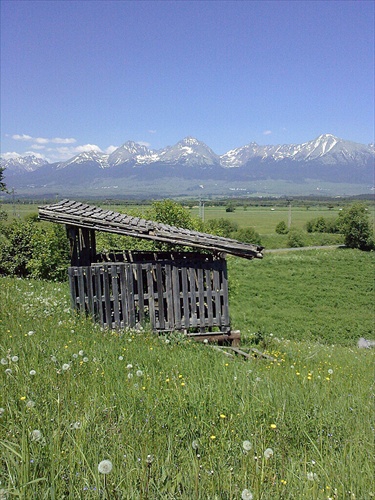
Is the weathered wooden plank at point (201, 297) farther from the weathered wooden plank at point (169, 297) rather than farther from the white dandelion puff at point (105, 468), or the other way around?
the white dandelion puff at point (105, 468)

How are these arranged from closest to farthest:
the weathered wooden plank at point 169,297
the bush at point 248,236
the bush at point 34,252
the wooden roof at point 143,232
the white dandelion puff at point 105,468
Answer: the white dandelion puff at point 105,468 < the wooden roof at point 143,232 < the weathered wooden plank at point 169,297 < the bush at point 34,252 < the bush at point 248,236

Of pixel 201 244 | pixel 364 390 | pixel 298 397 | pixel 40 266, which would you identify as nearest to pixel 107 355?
pixel 298 397

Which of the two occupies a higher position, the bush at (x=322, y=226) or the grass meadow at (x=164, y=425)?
the grass meadow at (x=164, y=425)

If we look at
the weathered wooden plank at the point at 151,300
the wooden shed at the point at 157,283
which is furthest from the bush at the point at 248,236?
the weathered wooden plank at the point at 151,300

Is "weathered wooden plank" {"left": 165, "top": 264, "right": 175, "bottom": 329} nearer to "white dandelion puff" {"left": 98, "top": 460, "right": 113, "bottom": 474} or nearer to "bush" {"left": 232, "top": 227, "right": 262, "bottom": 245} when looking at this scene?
"white dandelion puff" {"left": 98, "top": 460, "right": 113, "bottom": 474}

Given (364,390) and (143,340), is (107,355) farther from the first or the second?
(364,390)

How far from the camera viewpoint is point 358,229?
5503 cm

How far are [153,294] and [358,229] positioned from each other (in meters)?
51.8

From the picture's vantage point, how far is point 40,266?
19609 mm

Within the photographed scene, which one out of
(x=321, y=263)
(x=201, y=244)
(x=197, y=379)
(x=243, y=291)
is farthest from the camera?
(x=321, y=263)

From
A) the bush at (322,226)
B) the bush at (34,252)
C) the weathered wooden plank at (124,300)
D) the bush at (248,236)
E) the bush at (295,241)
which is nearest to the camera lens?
the weathered wooden plank at (124,300)

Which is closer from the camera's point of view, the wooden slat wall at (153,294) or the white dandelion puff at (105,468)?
the white dandelion puff at (105,468)

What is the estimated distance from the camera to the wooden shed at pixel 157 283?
8992mm

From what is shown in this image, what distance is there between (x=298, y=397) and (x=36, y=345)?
3249 millimetres
